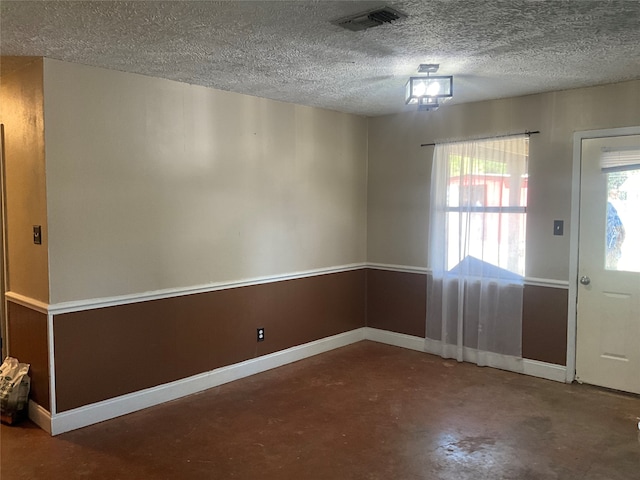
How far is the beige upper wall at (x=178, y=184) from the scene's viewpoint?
127 inches

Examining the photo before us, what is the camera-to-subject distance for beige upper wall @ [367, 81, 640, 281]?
400cm

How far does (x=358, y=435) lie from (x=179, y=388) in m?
1.50

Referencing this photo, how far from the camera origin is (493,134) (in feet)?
14.7

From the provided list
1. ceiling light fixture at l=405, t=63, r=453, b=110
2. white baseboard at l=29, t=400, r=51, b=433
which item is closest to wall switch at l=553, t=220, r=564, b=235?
ceiling light fixture at l=405, t=63, r=453, b=110

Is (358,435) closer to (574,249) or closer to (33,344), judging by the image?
(33,344)

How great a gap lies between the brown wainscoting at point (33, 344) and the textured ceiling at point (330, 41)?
1.72m

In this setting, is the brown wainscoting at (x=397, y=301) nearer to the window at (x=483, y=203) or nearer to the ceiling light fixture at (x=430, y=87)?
the window at (x=483, y=203)

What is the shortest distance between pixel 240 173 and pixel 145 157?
0.87m

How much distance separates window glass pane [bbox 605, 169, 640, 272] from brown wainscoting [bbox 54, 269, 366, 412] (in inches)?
98.9

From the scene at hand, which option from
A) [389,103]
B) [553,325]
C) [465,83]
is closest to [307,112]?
[389,103]

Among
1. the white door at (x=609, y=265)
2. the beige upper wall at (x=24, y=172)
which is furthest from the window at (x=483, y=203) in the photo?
the beige upper wall at (x=24, y=172)

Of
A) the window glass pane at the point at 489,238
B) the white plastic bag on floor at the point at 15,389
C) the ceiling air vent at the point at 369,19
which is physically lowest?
the white plastic bag on floor at the point at 15,389

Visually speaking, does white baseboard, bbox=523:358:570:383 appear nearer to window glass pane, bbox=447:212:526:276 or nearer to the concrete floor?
the concrete floor

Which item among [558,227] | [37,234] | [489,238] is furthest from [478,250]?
[37,234]
